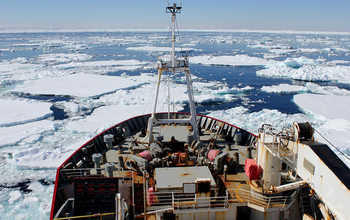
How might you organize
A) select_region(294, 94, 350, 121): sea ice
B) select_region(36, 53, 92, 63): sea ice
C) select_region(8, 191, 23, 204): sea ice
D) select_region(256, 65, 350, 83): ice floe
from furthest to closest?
select_region(36, 53, 92, 63): sea ice → select_region(256, 65, 350, 83): ice floe → select_region(294, 94, 350, 121): sea ice → select_region(8, 191, 23, 204): sea ice

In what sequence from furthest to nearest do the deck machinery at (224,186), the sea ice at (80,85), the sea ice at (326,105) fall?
the sea ice at (80,85), the sea ice at (326,105), the deck machinery at (224,186)

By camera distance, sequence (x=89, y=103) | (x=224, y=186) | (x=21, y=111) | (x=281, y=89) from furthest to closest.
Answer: (x=281, y=89) < (x=89, y=103) < (x=21, y=111) < (x=224, y=186)

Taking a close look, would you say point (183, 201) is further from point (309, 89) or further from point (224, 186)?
point (309, 89)

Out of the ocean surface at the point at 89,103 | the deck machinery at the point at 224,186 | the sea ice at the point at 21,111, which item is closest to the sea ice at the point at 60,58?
the ocean surface at the point at 89,103

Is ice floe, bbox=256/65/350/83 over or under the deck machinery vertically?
over

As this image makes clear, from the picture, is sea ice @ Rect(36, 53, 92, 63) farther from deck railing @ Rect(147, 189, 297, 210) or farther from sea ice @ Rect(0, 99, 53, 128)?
deck railing @ Rect(147, 189, 297, 210)

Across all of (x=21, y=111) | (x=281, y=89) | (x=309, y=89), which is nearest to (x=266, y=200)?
(x=21, y=111)

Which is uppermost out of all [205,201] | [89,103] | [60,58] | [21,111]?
[60,58]

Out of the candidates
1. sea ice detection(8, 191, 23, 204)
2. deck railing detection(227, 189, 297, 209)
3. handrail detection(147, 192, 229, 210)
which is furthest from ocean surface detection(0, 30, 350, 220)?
deck railing detection(227, 189, 297, 209)

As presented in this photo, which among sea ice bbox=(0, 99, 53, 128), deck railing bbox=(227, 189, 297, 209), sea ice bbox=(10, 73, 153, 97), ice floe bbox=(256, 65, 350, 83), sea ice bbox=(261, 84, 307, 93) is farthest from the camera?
ice floe bbox=(256, 65, 350, 83)

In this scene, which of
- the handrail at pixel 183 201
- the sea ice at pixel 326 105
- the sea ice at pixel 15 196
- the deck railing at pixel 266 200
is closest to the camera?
the handrail at pixel 183 201

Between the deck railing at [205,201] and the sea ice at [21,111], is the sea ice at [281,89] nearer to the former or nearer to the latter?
the sea ice at [21,111]

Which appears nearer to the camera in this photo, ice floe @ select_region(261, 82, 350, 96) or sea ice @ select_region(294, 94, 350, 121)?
sea ice @ select_region(294, 94, 350, 121)

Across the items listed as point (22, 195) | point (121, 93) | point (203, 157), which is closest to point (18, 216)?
point (22, 195)
